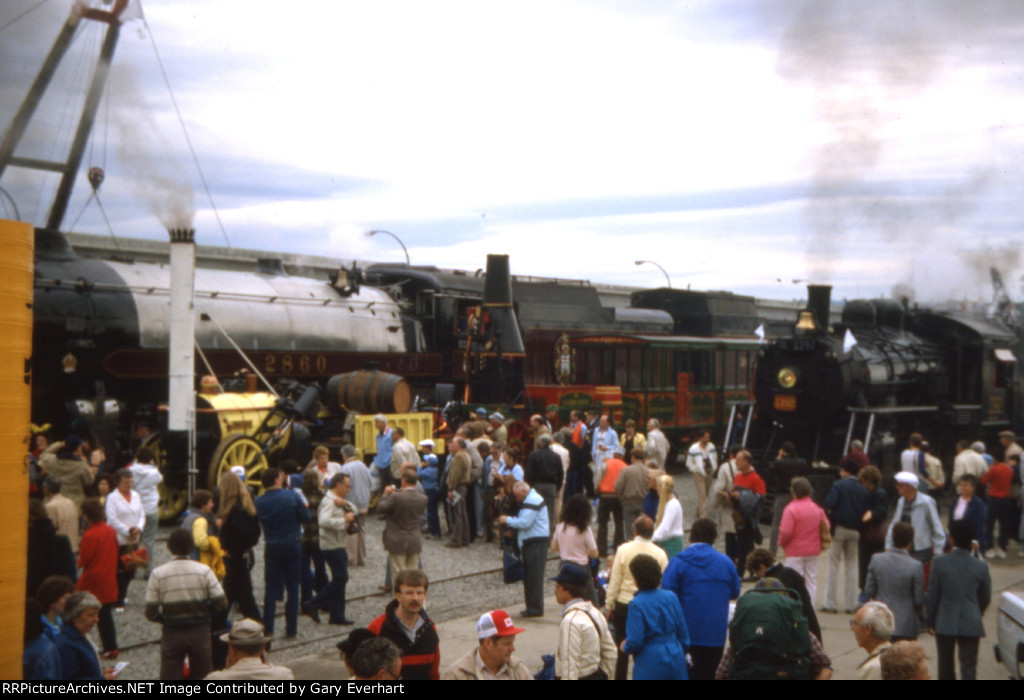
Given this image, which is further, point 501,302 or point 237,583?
point 501,302

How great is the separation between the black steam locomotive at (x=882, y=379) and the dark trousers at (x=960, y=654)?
822cm

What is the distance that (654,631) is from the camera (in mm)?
5148

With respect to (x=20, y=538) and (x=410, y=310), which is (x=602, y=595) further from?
(x=410, y=310)

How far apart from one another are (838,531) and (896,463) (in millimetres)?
6646

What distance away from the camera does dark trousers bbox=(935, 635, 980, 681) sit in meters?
6.55

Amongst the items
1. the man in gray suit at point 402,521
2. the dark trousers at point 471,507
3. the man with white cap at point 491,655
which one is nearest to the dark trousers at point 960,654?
the man with white cap at point 491,655

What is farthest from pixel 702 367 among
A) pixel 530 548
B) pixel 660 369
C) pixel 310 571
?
pixel 310 571

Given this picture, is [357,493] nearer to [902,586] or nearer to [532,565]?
[532,565]

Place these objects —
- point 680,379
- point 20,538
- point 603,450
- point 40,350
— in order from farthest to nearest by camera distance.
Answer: point 680,379
point 603,450
point 40,350
point 20,538

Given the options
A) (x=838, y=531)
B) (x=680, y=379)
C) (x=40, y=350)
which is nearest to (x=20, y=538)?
(x=838, y=531)

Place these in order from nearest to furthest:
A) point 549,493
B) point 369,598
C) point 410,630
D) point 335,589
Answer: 1. point 410,630
2. point 335,589
3. point 369,598
4. point 549,493

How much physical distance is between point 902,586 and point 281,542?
4.97 metres

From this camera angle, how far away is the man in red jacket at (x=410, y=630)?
4719mm

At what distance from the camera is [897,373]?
53.8ft
